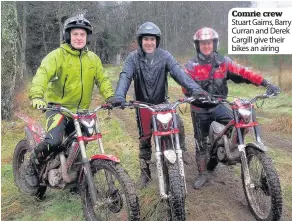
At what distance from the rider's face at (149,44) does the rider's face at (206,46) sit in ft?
2.32

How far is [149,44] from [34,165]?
219 cm

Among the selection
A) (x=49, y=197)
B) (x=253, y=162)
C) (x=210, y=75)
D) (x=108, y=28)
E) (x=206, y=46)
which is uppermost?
(x=108, y=28)

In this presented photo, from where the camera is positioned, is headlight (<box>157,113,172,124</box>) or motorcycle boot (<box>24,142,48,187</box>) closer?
headlight (<box>157,113,172,124</box>)

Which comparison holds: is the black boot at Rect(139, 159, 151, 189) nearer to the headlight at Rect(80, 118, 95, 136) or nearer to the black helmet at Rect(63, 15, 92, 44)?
the headlight at Rect(80, 118, 95, 136)

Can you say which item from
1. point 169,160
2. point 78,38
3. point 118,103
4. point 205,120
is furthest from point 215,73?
point 78,38

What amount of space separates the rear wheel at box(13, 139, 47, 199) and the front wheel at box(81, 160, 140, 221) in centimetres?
118

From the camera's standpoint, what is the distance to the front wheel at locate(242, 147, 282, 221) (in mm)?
4004

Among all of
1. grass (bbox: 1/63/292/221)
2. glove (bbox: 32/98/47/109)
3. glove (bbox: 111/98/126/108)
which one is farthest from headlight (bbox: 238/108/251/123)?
glove (bbox: 32/98/47/109)

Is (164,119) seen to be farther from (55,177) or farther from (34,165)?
(34,165)

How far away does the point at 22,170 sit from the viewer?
5137mm

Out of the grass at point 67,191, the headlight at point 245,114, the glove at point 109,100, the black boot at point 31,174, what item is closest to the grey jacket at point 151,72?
the glove at point 109,100

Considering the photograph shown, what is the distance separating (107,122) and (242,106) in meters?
5.73

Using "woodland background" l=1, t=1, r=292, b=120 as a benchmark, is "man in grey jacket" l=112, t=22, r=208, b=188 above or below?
below

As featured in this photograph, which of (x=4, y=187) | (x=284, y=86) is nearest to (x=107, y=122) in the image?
(x=4, y=187)
